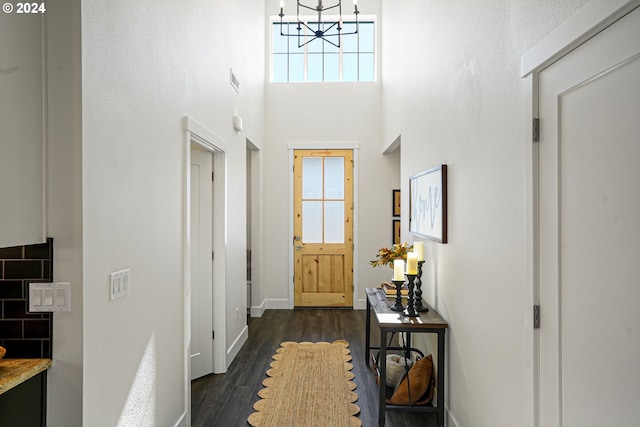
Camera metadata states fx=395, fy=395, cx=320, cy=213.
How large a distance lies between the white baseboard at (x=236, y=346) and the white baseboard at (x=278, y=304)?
1288mm

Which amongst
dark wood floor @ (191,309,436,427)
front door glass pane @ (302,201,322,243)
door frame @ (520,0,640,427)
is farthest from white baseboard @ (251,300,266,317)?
door frame @ (520,0,640,427)

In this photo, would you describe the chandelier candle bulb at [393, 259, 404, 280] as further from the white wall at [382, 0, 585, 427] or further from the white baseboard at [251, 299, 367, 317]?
the white baseboard at [251, 299, 367, 317]

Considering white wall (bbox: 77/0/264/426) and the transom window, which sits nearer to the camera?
white wall (bbox: 77/0/264/426)

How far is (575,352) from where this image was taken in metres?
1.25

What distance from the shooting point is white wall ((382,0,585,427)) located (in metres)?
1.57

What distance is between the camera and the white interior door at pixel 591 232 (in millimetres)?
1019

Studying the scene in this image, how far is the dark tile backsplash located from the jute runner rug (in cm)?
155

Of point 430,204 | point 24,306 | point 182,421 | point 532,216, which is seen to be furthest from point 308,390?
point 532,216

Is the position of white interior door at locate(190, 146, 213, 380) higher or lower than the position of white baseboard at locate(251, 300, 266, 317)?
higher

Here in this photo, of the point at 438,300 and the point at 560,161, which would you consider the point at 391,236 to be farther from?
the point at 560,161

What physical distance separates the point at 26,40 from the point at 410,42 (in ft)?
10.3

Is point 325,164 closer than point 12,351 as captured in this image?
No

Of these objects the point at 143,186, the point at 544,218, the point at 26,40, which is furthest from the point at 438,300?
the point at 26,40

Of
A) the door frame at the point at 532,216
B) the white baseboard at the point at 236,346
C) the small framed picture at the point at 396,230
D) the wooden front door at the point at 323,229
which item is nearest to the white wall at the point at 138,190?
the white baseboard at the point at 236,346
